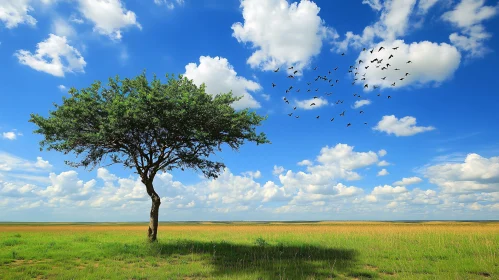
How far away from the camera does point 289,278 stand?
1616cm

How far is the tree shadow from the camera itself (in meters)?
17.7

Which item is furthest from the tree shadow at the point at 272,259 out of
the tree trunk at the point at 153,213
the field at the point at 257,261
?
the tree trunk at the point at 153,213

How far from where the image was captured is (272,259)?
22203mm

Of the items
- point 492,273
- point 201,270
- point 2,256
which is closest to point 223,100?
point 201,270

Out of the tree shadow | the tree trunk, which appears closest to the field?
the tree shadow

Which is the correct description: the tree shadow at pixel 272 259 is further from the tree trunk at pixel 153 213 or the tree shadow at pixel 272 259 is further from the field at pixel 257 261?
the tree trunk at pixel 153 213

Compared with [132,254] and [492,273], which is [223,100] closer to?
[132,254]

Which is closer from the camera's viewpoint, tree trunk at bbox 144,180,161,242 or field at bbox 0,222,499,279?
field at bbox 0,222,499,279

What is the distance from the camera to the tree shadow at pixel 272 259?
58.2 ft

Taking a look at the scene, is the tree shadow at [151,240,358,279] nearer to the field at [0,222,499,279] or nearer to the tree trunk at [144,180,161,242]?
the field at [0,222,499,279]

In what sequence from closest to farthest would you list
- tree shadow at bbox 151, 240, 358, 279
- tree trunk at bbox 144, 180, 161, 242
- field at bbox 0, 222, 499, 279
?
1. field at bbox 0, 222, 499, 279
2. tree shadow at bbox 151, 240, 358, 279
3. tree trunk at bbox 144, 180, 161, 242

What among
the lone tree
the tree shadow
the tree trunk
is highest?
the lone tree

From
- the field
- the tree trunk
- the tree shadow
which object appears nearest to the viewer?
the field

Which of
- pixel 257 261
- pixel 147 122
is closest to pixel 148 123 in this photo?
pixel 147 122
